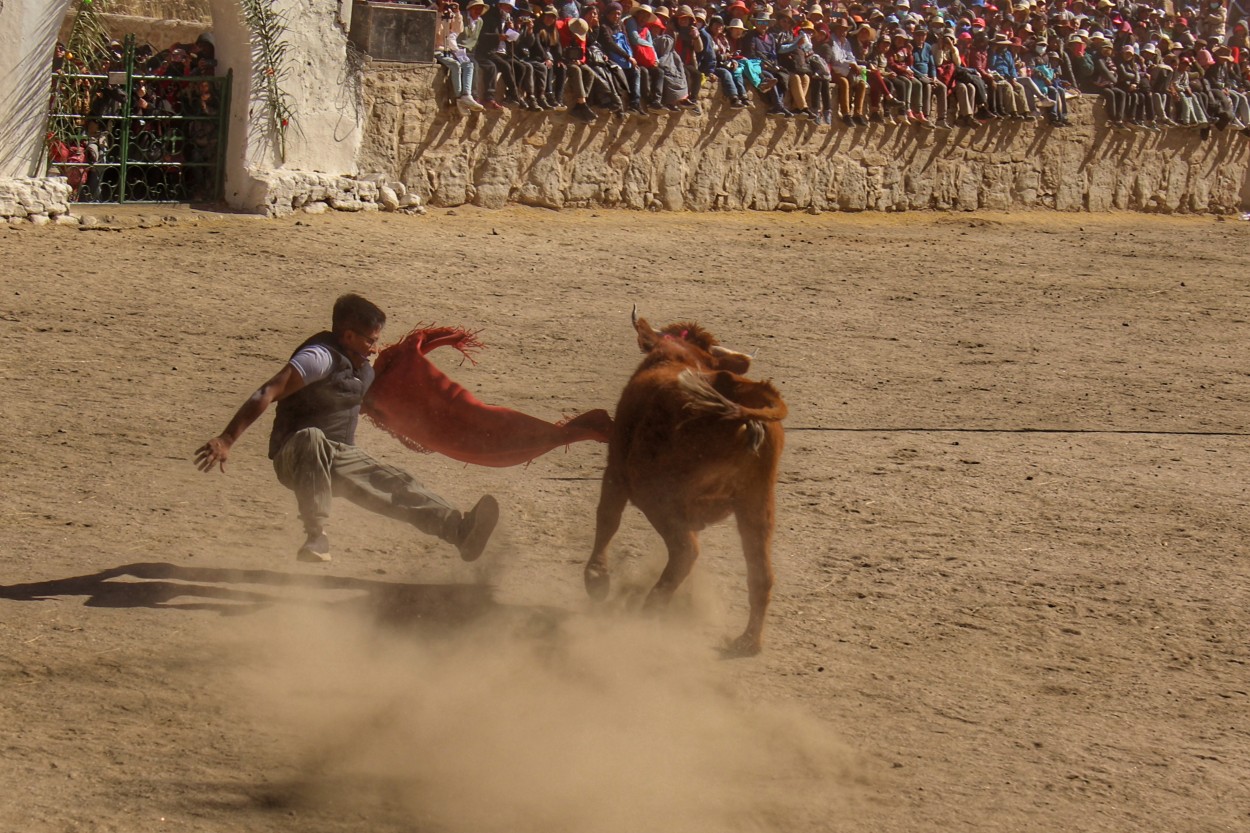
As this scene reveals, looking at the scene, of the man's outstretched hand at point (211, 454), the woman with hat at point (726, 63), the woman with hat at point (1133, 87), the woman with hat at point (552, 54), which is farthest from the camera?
the woman with hat at point (1133, 87)

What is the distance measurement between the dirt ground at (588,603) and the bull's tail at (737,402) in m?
0.97

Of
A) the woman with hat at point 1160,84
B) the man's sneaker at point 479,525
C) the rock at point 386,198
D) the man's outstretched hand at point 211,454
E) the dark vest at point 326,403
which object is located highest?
the woman with hat at point 1160,84

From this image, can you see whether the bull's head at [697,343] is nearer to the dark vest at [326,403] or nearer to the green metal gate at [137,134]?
the dark vest at [326,403]

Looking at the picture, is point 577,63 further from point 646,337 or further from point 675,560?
point 675,560

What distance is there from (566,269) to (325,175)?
115 inches

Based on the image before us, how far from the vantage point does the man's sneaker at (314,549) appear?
626 centimetres

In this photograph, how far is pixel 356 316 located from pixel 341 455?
58 cm

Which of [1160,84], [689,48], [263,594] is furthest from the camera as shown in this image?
[1160,84]

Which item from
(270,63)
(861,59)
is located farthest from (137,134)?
(861,59)

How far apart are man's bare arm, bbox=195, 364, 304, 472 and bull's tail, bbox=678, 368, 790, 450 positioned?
155 centimetres

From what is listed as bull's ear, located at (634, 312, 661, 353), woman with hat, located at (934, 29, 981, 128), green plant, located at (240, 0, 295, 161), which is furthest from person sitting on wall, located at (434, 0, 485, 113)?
bull's ear, located at (634, 312, 661, 353)

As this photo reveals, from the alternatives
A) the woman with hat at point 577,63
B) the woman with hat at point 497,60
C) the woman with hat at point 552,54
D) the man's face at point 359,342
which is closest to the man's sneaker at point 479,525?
the man's face at point 359,342

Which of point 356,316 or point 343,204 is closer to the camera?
point 356,316

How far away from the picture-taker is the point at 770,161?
715 inches
